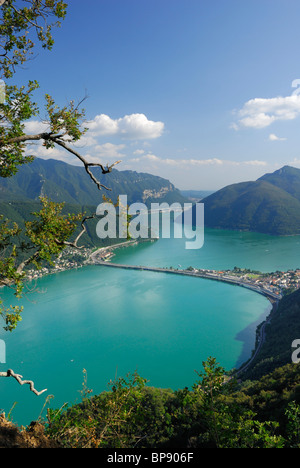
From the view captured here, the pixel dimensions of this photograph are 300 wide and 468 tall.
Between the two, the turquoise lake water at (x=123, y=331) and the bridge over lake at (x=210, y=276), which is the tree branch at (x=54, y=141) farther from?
the bridge over lake at (x=210, y=276)

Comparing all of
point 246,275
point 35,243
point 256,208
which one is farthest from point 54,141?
point 256,208

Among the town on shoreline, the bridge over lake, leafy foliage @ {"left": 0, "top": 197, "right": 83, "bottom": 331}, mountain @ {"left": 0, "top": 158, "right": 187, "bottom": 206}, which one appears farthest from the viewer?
mountain @ {"left": 0, "top": 158, "right": 187, "bottom": 206}

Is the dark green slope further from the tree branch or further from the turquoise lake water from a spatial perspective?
the tree branch

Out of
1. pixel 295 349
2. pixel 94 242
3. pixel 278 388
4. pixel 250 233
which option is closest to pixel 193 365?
pixel 295 349

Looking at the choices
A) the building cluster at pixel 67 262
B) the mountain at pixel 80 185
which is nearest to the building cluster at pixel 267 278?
the building cluster at pixel 67 262

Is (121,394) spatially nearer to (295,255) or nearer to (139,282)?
(139,282)

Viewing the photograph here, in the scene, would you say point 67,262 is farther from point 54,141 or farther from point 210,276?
point 54,141

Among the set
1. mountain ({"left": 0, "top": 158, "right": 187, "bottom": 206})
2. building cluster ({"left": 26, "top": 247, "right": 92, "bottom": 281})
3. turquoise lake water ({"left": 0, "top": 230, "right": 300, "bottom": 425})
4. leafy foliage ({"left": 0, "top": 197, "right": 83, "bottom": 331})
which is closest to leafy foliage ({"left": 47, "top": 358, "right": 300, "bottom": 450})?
leafy foliage ({"left": 0, "top": 197, "right": 83, "bottom": 331})
